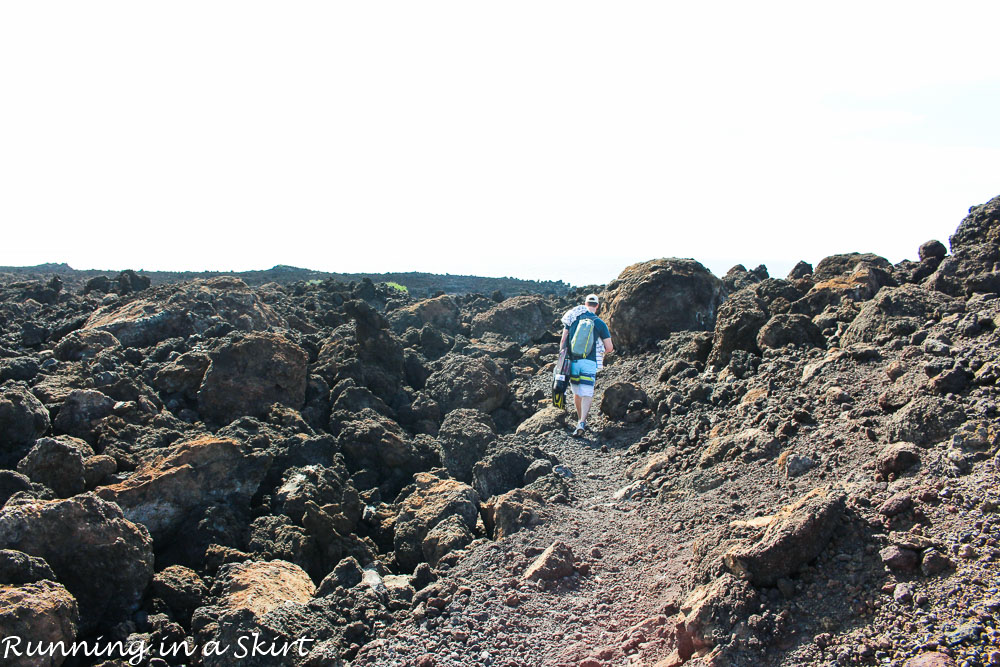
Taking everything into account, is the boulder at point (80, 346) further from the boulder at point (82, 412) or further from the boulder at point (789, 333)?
the boulder at point (789, 333)

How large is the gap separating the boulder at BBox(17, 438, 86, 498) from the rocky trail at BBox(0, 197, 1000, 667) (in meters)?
0.02

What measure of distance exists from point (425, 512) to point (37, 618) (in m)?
3.34

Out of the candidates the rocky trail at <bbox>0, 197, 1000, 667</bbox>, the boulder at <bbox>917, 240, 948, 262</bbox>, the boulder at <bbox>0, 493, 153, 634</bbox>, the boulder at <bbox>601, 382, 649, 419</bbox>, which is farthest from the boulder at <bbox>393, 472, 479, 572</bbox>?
the boulder at <bbox>917, 240, 948, 262</bbox>

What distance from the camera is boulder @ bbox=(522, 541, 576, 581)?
5.46 m

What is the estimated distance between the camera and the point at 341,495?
6.93 m

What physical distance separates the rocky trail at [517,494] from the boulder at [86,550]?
0.02 meters

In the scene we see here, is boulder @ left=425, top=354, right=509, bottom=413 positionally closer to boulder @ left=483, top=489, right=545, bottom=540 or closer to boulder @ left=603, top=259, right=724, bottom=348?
boulder @ left=603, top=259, right=724, bottom=348

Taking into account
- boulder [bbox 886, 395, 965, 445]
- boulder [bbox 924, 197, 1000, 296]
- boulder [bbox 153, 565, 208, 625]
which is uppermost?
boulder [bbox 924, 197, 1000, 296]

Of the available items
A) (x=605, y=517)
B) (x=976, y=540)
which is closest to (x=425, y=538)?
(x=605, y=517)

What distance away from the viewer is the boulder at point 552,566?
546 centimetres

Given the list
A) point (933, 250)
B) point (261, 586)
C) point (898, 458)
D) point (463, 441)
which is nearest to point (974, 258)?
point (933, 250)

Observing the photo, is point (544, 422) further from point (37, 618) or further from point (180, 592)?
point (37, 618)

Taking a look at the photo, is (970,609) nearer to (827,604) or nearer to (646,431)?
(827,604)

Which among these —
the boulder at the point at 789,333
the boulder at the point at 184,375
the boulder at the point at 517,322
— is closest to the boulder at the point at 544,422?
the boulder at the point at 789,333
